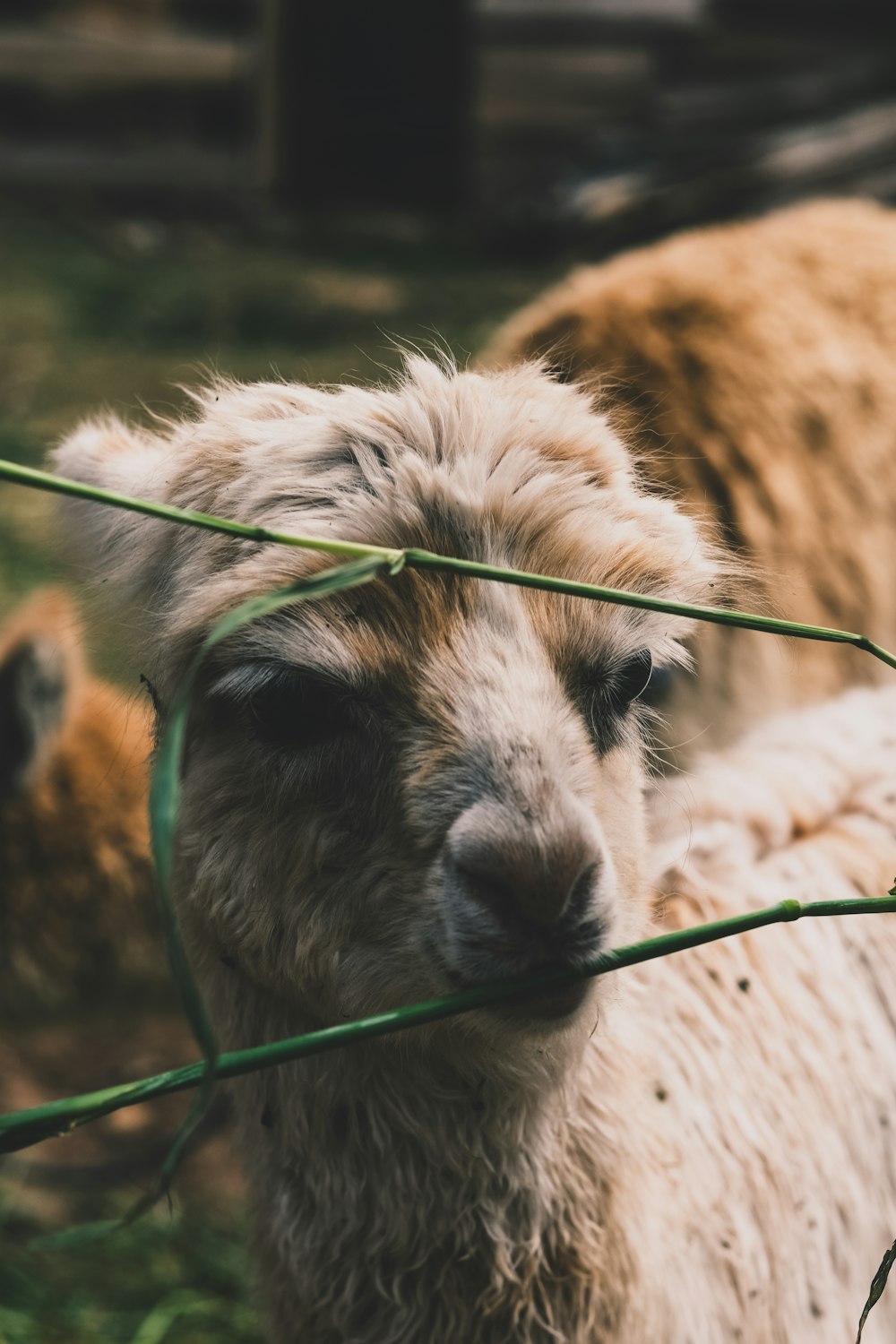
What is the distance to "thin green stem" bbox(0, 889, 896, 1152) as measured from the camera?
1542 mm

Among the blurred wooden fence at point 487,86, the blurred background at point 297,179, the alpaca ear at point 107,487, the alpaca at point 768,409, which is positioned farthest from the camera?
the blurred wooden fence at point 487,86

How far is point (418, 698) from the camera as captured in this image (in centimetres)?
177

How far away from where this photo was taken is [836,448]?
15.0 ft

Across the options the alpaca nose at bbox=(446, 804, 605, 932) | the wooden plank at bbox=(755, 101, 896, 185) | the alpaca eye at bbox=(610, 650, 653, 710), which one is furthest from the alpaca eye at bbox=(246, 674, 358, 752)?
the wooden plank at bbox=(755, 101, 896, 185)

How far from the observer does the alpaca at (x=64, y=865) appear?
405 cm

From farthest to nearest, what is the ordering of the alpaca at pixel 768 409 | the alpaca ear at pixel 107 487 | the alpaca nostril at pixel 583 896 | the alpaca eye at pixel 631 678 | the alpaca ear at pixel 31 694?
the alpaca at pixel 768 409
the alpaca ear at pixel 31 694
the alpaca ear at pixel 107 487
the alpaca eye at pixel 631 678
the alpaca nostril at pixel 583 896

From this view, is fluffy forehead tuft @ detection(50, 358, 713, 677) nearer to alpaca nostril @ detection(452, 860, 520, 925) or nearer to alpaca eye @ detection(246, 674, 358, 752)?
alpaca eye @ detection(246, 674, 358, 752)

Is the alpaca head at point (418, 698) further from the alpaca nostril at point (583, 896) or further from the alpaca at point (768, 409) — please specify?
the alpaca at point (768, 409)

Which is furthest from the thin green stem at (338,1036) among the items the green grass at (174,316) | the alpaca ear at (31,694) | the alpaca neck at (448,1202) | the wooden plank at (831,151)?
the wooden plank at (831,151)

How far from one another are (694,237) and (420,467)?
3.79 metres

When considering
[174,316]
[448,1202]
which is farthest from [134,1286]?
[174,316]

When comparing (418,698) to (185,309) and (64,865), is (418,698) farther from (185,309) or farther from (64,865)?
(185,309)

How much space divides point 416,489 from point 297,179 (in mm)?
14158

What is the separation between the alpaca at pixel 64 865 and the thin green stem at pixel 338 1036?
2.47 meters
